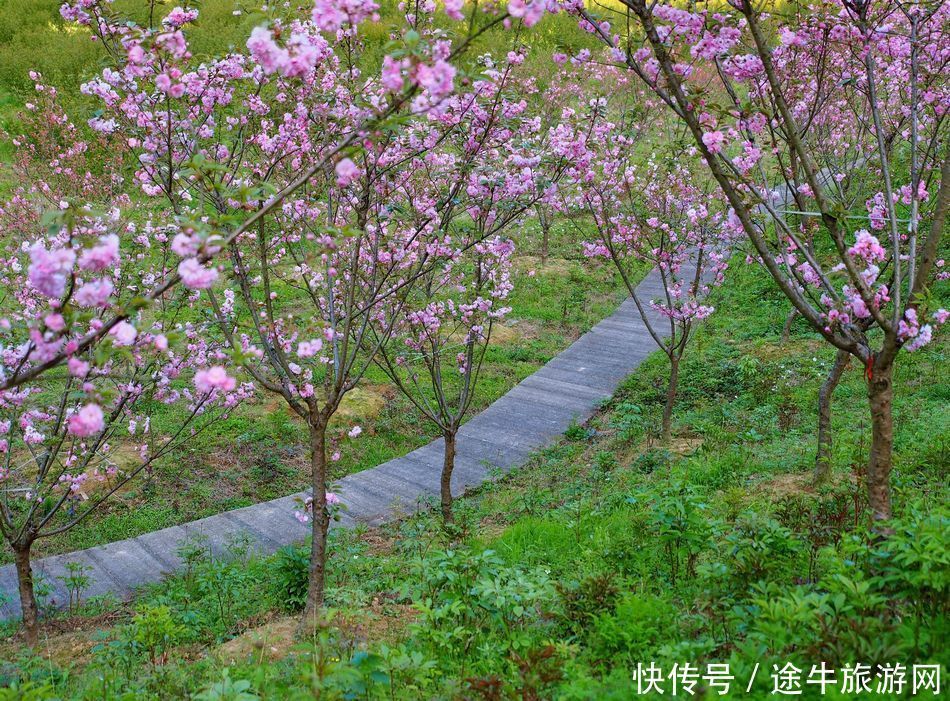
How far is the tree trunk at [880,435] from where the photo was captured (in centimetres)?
323

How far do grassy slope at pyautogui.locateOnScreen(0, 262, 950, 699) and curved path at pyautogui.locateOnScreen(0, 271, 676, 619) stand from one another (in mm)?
423

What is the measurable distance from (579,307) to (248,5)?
8640 mm

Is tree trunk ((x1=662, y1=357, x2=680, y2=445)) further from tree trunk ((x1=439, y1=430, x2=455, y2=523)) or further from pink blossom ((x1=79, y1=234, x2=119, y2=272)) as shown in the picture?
pink blossom ((x1=79, y1=234, x2=119, y2=272))

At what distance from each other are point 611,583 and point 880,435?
55.3 inches

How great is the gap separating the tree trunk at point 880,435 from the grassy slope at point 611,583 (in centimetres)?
19

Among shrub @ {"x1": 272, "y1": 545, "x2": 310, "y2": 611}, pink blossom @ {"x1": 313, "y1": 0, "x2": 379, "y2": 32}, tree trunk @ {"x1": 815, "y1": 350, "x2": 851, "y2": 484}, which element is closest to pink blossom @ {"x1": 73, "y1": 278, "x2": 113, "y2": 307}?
pink blossom @ {"x1": 313, "y1": 0, "x2": 379, "y2": 32}

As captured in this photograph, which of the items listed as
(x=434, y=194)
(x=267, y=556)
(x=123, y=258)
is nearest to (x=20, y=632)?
(x=267, y=556)

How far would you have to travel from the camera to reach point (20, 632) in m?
4.81

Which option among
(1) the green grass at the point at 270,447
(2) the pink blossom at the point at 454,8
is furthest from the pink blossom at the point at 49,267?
(1) the green grass at the point at 270,447

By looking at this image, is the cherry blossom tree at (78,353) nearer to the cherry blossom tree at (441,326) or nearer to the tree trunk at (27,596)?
the tree trunk at (27,596)

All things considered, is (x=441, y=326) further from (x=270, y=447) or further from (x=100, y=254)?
(x=100, y=254)

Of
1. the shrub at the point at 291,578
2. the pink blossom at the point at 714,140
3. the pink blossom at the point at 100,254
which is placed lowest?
the shrub at the point at 291,578

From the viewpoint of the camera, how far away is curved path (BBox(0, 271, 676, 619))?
5816 mm

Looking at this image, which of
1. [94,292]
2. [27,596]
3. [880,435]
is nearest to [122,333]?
[94,292]
